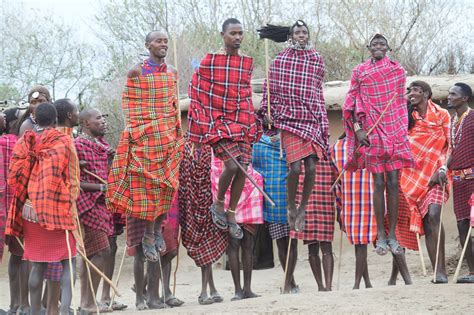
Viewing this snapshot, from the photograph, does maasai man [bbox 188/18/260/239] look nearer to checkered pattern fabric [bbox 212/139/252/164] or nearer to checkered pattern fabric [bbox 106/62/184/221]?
checkered pattern fabric [bbox 212/139/252/164]

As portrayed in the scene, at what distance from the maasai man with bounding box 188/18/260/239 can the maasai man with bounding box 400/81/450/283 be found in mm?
1989

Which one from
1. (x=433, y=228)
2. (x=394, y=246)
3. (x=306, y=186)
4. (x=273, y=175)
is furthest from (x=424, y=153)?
(x=273, y=175)

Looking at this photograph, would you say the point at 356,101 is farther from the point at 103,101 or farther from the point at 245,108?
the point at 103,101

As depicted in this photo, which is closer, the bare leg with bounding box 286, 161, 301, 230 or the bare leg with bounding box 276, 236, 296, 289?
the bare leg with bounding box 286, 161, 301, 230

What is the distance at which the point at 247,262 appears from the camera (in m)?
10.1

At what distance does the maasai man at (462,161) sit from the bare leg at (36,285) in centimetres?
429

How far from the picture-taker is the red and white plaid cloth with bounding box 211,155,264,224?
33.6ft

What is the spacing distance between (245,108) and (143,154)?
109 cm

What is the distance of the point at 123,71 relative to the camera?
25.6 metres

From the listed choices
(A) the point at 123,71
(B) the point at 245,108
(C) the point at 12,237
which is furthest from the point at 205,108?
(A) the point at 123,71

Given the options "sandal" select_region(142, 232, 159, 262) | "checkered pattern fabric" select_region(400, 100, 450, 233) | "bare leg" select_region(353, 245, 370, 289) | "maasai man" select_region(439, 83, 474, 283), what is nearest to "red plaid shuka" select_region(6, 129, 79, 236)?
"sandal" select_region(142, 232, 159, 262)

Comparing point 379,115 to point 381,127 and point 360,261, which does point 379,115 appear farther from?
point 360,261

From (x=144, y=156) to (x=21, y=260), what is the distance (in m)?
1.57

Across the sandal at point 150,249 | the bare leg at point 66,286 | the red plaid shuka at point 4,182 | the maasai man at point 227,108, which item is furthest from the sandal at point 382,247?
the red plaid shuka at point 4,182
